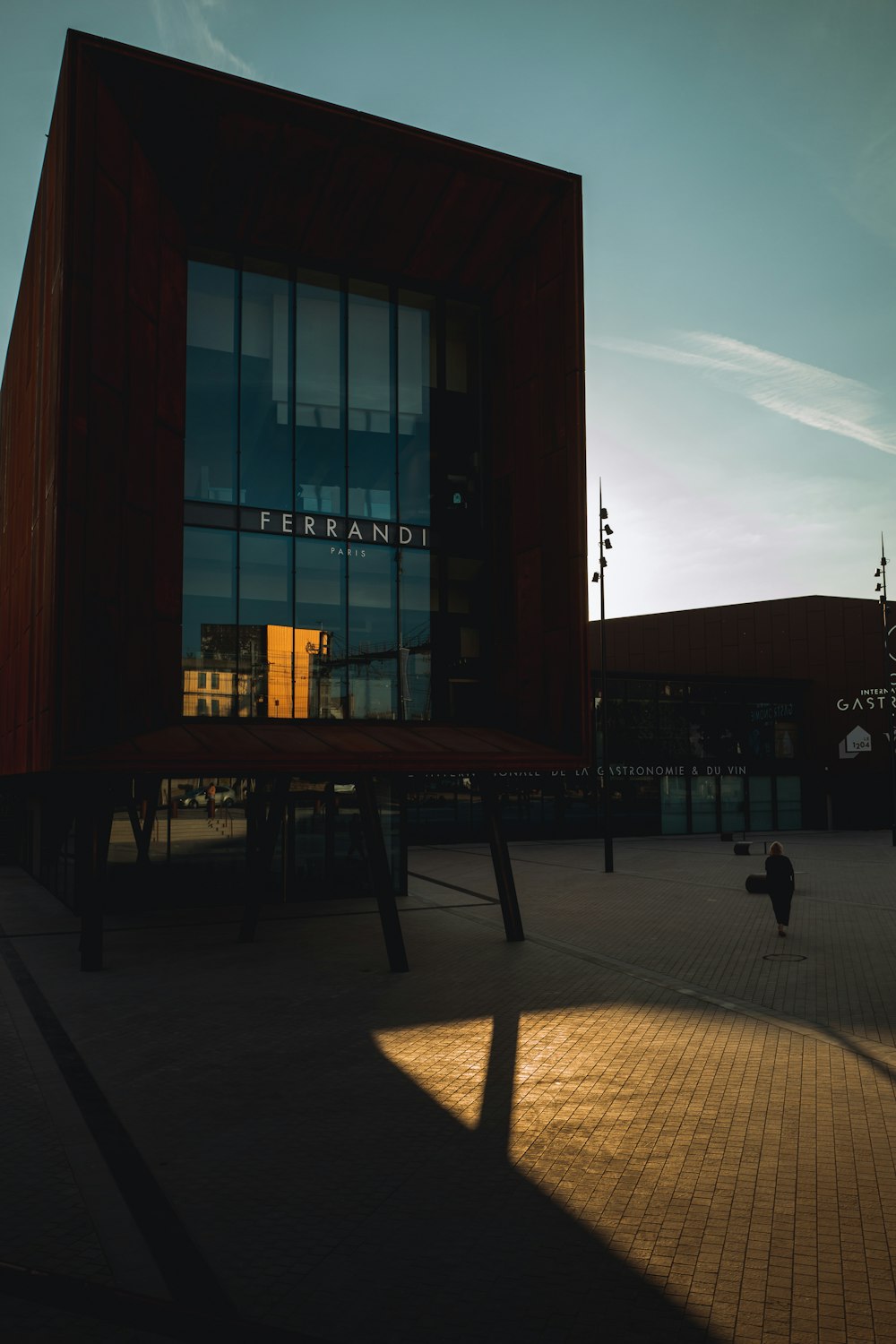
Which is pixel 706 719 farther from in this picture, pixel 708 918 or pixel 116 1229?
pixel 116 1229

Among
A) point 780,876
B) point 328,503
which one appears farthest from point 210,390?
point 780,876

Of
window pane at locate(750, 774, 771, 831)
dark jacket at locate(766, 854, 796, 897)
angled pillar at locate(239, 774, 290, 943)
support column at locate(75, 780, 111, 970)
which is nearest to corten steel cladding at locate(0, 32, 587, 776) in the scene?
support column at locate(75, 780, 111, 970)

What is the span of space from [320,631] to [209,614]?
7.17 feet

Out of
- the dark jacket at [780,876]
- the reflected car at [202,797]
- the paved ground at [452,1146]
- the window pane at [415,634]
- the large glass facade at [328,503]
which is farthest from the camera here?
the reflected car at [202,797]

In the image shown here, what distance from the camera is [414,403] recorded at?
20141mm

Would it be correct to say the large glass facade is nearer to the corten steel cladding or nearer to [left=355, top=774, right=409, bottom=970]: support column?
the corten steel cladding

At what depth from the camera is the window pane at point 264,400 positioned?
61.3 ft

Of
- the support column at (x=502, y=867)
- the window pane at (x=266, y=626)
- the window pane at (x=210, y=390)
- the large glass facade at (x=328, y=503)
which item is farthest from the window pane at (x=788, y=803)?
the window pane at (x=210, y=390)

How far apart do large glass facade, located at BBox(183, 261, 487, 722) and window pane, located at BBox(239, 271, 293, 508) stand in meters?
0.03

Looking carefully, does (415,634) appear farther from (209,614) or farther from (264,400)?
(264,400)

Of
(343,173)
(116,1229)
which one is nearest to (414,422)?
(343,173)

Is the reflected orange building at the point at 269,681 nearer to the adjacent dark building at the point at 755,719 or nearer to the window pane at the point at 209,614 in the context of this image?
the window pane at the point at 209,614

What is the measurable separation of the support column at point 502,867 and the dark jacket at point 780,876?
465 cm

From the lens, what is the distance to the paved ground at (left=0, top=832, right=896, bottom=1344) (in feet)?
18.1
